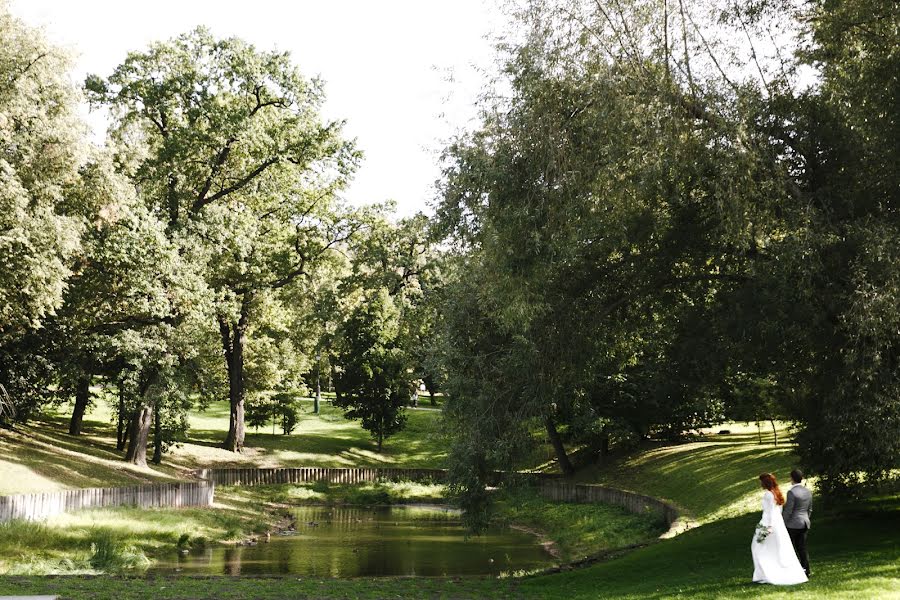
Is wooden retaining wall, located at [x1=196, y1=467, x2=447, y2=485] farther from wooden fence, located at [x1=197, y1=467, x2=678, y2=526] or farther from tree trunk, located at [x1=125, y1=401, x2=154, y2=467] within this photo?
tree trunk, located at [x1=125, y1=401, x2=154, y2=467]

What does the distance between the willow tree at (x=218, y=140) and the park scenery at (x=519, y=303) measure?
0.17m

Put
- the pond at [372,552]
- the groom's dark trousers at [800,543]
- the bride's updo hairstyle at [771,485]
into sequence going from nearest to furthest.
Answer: the bride's updo hairstyle at [771,485], the groom's dark trousers at [800,543], the pond at [372,552]

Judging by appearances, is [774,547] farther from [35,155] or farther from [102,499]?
[35,155]

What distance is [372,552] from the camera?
2908 centimetres

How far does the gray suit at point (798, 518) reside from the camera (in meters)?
13.8

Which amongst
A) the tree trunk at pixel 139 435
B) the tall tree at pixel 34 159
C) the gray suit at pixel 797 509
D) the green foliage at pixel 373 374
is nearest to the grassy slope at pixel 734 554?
the gray suit at pixel 797 509

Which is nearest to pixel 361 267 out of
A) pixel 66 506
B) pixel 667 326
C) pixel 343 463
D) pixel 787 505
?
pixel 343 463

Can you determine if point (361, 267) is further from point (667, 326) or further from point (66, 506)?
point (667, 326)

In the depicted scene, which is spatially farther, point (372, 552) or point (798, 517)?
point (372, 552)

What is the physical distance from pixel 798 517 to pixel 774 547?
0.82m

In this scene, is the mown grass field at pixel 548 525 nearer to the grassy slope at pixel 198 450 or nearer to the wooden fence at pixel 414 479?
the grassy slope at pixel 198 450

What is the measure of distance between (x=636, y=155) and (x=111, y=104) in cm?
2786

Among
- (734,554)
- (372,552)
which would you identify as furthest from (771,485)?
(372,552)

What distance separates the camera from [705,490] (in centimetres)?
2991
